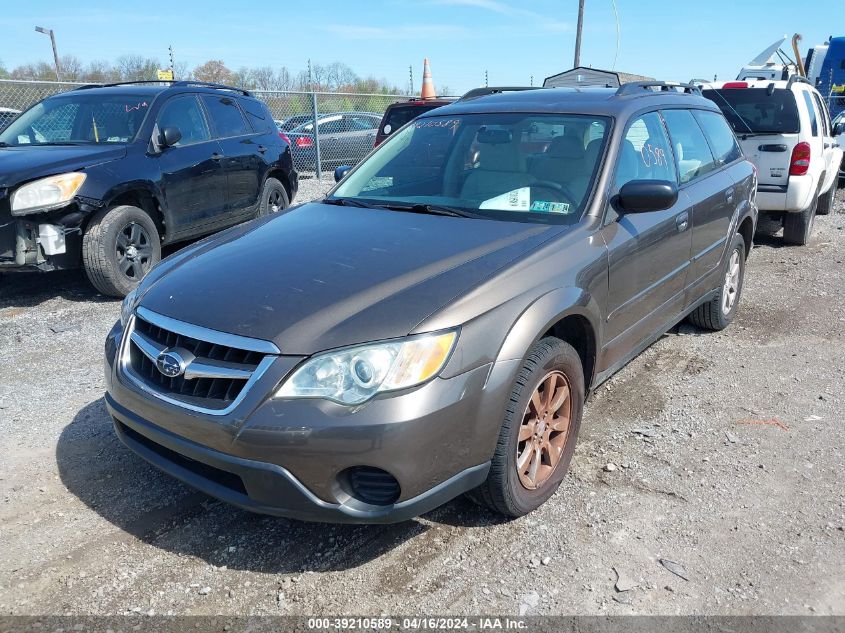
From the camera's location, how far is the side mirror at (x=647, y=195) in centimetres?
324

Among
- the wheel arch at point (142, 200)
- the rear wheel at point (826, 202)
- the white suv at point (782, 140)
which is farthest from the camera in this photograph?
the rear wheel at point (826, 202)

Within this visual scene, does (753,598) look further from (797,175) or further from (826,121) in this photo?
(826,121)

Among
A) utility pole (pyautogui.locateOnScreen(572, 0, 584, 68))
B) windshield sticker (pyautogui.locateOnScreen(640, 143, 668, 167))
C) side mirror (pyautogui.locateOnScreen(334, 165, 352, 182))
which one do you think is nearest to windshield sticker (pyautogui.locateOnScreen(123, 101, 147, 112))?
side mirror (pyautogui.locateOnScreen(334, 165, 352, 182))

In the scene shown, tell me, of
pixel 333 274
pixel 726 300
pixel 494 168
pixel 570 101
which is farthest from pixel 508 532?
pixel 726 300

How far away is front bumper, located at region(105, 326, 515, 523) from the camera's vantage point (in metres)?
2.29

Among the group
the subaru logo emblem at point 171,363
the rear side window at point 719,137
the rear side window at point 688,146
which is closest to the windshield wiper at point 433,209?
the subaru logo emblem at point 171,363

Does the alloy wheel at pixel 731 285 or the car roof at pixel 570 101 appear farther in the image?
the alloy wheel at pixel 731 285

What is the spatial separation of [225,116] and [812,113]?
22.9 feet

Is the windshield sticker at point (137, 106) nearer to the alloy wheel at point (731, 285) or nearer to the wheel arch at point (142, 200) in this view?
the wheel arch at point (142, 200)

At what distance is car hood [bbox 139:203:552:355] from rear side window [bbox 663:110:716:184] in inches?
61.4

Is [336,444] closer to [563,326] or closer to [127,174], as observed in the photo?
[563,326]

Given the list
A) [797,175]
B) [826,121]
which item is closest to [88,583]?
[797,175]

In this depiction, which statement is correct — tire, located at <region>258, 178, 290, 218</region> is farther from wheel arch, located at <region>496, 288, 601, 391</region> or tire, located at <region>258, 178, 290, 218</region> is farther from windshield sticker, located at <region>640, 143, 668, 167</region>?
wheel arch, located at <region>496, 288, 601, 391</region>

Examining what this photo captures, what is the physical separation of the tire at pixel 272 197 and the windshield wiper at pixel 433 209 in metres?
4.85
